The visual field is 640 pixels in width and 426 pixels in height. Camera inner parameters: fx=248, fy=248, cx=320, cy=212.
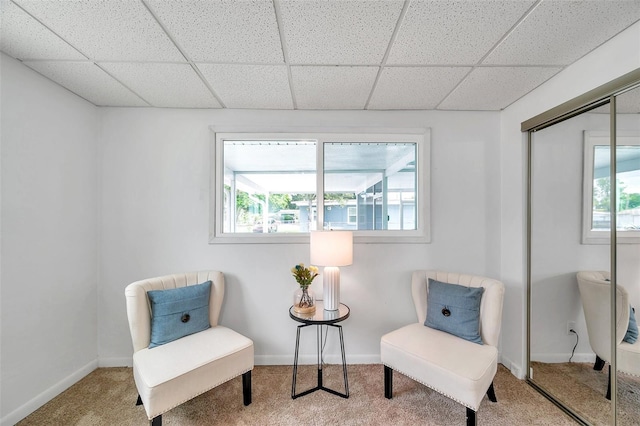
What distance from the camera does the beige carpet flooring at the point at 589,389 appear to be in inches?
55.7

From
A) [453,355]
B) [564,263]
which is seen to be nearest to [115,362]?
[453,355]

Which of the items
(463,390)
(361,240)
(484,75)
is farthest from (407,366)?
(484,75)

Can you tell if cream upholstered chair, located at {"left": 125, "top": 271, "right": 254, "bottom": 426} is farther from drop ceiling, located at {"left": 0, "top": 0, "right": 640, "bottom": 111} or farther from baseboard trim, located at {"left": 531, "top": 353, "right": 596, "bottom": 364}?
A: baseboard trim, located at {"left": 531, "top": 353, "right": 596, "bottom": 364}

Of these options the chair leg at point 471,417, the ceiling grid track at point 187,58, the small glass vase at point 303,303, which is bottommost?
the chair leg at point 471,417

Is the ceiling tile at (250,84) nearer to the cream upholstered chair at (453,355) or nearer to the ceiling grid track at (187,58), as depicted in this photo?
the ceiling grid track at (187,58)

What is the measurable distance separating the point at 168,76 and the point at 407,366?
2.69 m

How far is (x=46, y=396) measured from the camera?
1.82 metres

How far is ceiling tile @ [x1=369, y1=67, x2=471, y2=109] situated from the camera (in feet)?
5.79

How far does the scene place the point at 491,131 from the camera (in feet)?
7.86

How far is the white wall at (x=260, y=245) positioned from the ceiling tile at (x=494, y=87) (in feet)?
0.48

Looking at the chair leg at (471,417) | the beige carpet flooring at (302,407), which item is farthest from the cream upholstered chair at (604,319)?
the chair leg at (471,417)

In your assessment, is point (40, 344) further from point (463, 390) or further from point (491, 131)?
point (491, 131)

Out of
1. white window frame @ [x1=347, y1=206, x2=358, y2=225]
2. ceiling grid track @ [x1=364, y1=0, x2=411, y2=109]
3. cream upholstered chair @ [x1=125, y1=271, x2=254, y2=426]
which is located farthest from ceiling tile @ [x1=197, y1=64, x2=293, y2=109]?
cream upholstered chair @ [x1=125, y1=271, x2=254, y2=426]

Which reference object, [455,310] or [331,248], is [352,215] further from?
[455,310]
